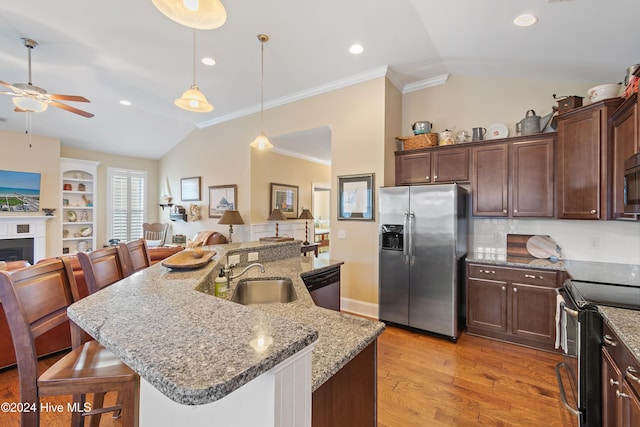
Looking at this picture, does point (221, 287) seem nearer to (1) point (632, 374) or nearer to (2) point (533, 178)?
(1) point (632, 374)

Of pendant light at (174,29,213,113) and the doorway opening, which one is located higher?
pendant light at (174,29,213,113)

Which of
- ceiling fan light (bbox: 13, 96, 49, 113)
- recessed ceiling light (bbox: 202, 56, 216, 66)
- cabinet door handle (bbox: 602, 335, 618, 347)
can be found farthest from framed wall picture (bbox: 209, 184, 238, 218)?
cabinet door handle (bbox: 602, 335, 618, 347)

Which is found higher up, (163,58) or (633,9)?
(163,58)

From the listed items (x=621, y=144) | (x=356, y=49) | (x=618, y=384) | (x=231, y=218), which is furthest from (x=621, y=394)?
(x=231, y=218)

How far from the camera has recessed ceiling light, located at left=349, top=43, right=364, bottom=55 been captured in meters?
3.20

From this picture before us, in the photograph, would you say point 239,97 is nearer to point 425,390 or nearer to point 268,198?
point 268,198

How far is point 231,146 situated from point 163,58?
205 cm

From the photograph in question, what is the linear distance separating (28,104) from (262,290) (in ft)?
12.3

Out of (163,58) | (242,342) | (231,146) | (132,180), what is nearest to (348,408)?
(242,342)

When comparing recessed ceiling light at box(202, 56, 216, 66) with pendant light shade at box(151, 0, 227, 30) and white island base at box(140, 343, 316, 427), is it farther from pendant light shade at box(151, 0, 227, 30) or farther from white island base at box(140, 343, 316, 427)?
white island base at box(140, 343, 316, 427)

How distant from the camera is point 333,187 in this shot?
13.8ft

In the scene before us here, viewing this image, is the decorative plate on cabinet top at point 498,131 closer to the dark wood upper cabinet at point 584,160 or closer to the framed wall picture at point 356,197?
the dark wood upper cabinet at point 584,160

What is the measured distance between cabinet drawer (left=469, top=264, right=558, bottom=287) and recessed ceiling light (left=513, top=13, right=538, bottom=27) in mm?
2305

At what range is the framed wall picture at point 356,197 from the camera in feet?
12.5
